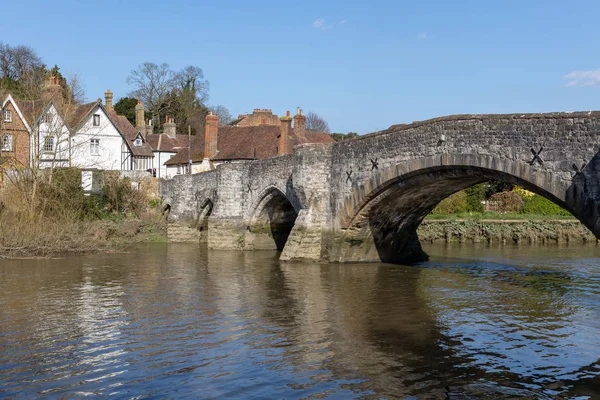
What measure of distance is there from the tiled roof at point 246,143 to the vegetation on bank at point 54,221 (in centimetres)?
1084

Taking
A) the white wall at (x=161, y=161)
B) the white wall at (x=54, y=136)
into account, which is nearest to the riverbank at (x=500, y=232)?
the white wall at (x=54, y=136)

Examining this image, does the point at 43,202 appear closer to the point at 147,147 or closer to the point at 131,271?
the point at 131,271

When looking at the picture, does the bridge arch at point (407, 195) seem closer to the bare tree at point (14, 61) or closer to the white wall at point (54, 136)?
the white wall at point (54, 136)

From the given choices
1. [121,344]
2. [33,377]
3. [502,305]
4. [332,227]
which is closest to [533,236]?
[332,227]

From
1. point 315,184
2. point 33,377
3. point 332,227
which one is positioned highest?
point 315,184

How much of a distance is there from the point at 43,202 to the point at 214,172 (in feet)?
28.7

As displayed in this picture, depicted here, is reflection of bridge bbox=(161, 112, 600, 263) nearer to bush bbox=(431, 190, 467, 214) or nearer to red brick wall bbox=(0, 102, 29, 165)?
bush bbox=(431, 190, 467, 214)

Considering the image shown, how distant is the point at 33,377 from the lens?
9.20 metres

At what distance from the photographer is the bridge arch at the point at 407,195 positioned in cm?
1466

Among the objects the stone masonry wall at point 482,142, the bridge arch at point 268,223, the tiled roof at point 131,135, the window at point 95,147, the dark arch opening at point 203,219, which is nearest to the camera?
the stone masonry wall at point 482,142

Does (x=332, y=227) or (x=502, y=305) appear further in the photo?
(x=332, y=227)

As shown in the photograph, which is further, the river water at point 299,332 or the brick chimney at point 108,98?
the brick chimney at point 108,98

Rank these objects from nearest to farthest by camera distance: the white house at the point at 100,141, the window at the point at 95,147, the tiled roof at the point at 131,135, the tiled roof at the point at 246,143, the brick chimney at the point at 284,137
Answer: the brick chimney at the point at 284,137, the tiled roof at the point at 246,143, the white house at the point at 100,141, the window at the point at 95,147, the tiled roof at the point at 131,135

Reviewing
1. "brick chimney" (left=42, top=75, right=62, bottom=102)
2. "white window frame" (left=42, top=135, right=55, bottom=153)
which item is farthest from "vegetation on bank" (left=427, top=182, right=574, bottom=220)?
"brick chimney" (left=42, top=75, right=62, bottom=102)
